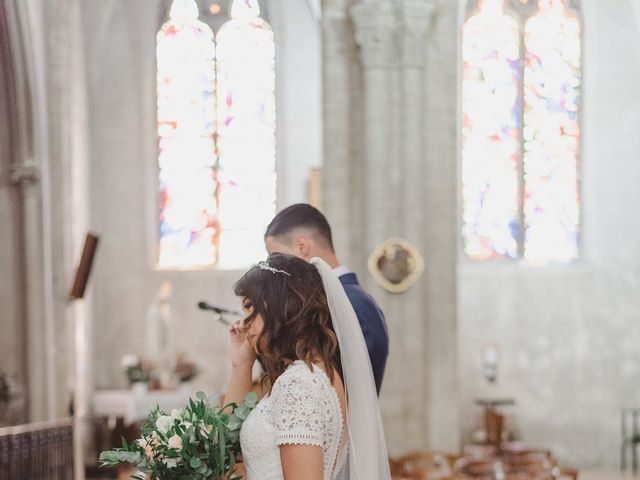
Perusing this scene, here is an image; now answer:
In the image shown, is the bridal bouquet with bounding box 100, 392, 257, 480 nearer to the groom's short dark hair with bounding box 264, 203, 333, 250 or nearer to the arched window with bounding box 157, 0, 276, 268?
the groom's short dark hair with bounding box 264, 203, 333, 250

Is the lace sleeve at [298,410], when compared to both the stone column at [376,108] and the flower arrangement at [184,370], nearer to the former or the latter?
the stone column at [376,108]

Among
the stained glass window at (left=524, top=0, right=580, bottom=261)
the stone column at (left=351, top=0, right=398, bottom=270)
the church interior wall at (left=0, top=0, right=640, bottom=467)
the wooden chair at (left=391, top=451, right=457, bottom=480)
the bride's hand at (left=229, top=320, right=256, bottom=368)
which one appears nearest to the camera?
the bride's hand at (left=229, top=320, right=256, bottom=368)

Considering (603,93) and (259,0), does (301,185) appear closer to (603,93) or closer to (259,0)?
(259,0)

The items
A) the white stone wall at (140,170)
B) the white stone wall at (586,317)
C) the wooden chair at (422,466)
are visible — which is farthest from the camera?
the white stone wall at (140,170)

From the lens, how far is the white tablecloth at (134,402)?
1362cm

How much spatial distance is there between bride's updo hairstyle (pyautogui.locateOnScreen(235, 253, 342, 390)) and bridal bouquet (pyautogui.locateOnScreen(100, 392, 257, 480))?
175 mm

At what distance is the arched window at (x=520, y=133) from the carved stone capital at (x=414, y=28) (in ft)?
11.2


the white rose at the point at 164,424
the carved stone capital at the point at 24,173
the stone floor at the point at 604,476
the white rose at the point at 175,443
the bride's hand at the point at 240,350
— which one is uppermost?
the carved stone capital at the point at 24,173

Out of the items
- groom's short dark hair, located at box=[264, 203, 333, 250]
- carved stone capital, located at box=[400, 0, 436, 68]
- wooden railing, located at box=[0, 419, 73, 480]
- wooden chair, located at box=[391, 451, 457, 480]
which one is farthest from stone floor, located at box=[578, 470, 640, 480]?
groom's short dark hair, located at box=[264, 203, 333, 250]

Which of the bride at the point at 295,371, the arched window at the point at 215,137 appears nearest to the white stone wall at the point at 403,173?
the arched window at the point at 215,137

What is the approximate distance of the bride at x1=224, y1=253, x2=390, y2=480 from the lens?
3271mm

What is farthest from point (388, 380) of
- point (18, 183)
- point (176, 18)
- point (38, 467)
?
point (176, 18)

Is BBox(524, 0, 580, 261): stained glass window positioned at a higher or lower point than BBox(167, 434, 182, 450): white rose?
higher

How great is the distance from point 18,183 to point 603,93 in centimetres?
717
